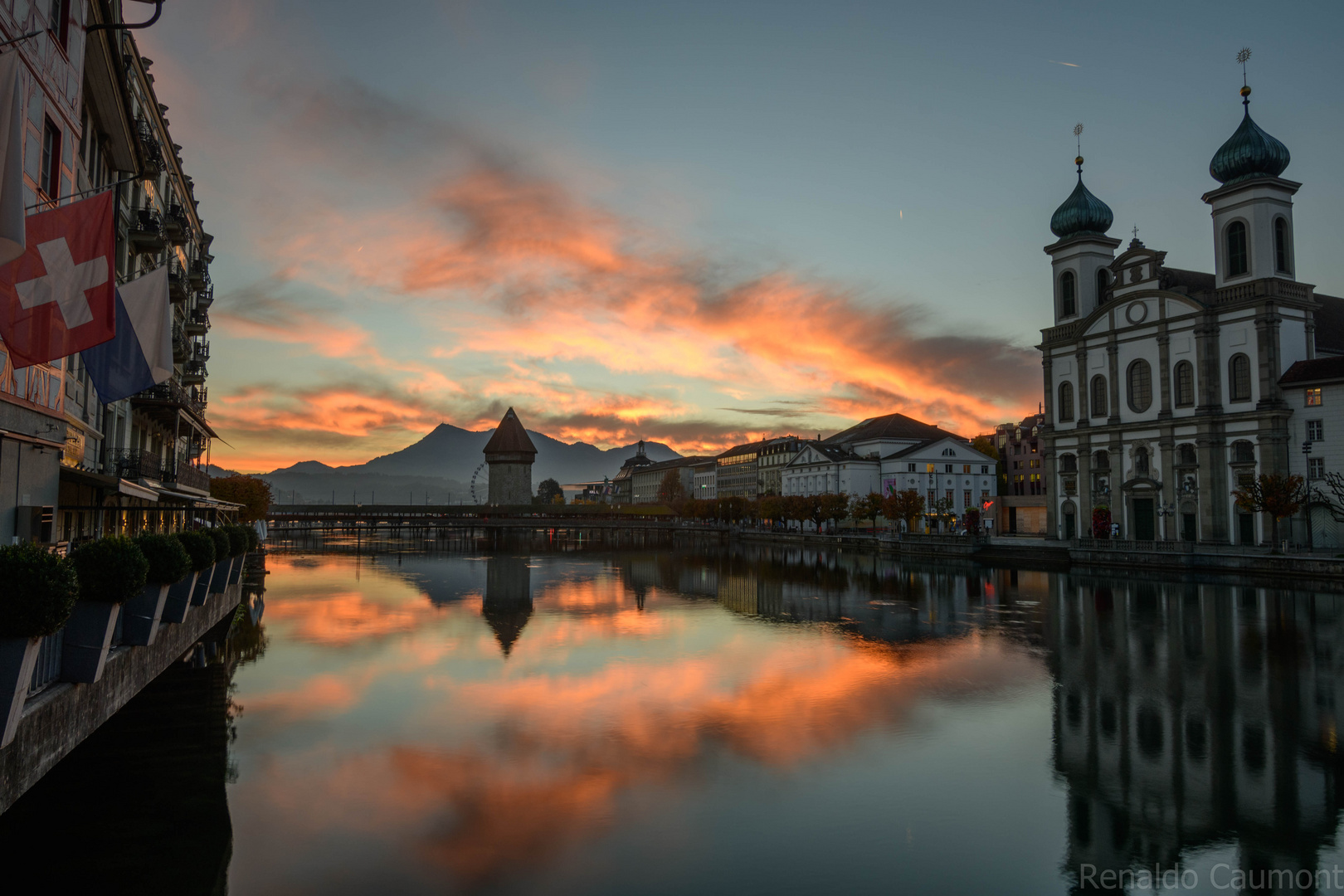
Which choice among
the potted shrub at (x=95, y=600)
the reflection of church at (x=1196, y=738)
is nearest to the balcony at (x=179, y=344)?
the potted shrub at (x=95, y=600)

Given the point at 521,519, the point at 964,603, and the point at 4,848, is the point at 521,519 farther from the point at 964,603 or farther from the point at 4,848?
the point at 4,848

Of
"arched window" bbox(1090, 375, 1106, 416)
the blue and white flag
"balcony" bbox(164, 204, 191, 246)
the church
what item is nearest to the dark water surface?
the blue and white flag

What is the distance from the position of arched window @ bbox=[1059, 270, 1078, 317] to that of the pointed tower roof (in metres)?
88.2

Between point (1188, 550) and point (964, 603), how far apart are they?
1963 cm

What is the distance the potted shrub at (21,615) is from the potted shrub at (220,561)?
440 inches

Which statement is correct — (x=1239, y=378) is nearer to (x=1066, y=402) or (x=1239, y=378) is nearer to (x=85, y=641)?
(x=1066, y=402)

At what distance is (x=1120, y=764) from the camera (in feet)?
41.7

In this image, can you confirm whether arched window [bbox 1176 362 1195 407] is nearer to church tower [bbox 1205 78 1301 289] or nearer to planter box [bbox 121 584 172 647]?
church tower [bbox 1205 78 1301 289]

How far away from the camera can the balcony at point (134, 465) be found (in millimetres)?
25734

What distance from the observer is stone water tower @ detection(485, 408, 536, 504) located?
138 metres

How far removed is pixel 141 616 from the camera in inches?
531

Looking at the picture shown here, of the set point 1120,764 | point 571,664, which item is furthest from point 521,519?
point 1120,764

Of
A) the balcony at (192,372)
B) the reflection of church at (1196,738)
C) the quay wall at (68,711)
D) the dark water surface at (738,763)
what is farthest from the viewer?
the balcony at (192,372)

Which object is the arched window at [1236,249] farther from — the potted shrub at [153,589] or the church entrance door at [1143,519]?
the potted shrub at [153,589]
